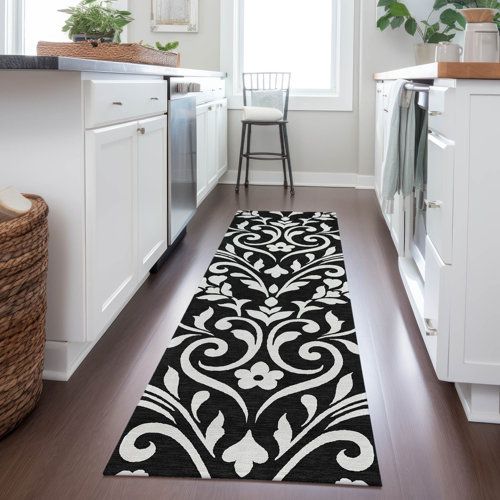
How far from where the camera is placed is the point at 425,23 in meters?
4.88

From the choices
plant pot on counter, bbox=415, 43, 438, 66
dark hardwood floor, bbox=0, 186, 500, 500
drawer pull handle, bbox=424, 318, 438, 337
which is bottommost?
dark hardwood floor, bbox=0, 186, 500, 500

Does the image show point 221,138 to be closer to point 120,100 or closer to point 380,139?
point 380,139

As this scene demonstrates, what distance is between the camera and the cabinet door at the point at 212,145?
14.4 ft

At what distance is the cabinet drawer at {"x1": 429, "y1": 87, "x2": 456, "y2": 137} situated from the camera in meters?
1.56

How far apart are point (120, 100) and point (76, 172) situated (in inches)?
15.0

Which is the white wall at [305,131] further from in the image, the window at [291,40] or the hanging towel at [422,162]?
the hanging towel at [422,162]

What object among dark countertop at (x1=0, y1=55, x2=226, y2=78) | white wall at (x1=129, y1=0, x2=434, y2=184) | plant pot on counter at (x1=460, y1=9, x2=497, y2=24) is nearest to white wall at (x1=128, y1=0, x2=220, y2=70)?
white wall at (x1=129, y1=0, x2=434, y2=184)

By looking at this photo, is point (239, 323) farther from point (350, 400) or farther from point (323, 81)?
point (323, 81)

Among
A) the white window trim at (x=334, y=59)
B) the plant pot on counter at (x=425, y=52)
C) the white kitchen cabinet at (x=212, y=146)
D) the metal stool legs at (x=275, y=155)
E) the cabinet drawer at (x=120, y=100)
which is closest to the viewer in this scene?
the cabinet drawer at (x=120, y=100)

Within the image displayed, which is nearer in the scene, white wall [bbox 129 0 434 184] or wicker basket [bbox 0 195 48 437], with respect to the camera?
wicker basket [bbox 0 195 48 437]

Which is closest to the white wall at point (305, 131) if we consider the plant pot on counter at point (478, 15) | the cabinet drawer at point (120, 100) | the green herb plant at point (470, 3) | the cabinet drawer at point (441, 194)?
the green herb plant at point (470, 3)

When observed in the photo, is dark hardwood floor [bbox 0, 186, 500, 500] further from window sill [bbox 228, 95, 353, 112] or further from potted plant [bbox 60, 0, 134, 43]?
window sill [bbox 228, 95, 353, 112]

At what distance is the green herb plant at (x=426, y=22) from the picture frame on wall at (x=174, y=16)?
1.45 meters

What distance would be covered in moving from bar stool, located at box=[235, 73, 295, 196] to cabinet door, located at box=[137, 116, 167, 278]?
2.26 meters
